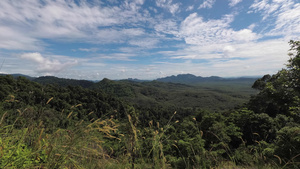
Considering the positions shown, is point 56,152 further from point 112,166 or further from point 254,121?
point 254,121

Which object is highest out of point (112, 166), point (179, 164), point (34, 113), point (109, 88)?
point (34, 113)

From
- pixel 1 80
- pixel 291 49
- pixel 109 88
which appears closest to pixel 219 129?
pixel 291 49

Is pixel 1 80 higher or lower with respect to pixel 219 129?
higher

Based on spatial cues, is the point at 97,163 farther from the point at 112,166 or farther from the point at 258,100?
the point at 258,100

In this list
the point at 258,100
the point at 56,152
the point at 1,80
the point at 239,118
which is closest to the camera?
the point at 56,152

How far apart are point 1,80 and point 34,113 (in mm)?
71783

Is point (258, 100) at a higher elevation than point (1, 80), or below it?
below

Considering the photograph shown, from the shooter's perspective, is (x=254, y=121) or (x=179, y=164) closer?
→ (x=179, y=164)

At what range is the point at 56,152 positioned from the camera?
1.48 metres

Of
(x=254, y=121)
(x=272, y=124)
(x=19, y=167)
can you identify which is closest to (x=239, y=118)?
(x=254, y=121)

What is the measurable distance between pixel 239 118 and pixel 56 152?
1855cm

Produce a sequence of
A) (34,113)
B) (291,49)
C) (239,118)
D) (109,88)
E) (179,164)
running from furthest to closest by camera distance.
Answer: (109,88), (239,118), (291,49), (179,164), (34,113)

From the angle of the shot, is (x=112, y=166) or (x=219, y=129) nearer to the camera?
(x=112, y=166)

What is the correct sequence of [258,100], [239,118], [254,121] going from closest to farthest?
[254,121]
[239,118]
[258,100]
